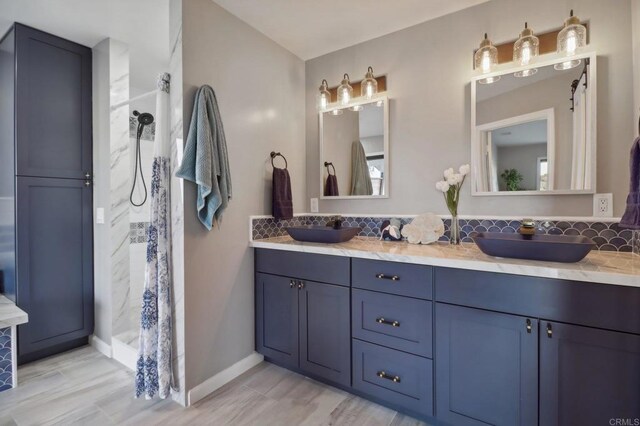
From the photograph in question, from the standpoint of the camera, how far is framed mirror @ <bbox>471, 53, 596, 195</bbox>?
1711 millimetres

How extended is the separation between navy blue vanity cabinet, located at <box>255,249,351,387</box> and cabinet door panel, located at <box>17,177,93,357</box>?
151cm

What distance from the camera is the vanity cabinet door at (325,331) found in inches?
73.4

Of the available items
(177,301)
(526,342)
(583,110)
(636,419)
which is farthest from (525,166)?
(177,301)

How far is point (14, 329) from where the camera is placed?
6.59 feet

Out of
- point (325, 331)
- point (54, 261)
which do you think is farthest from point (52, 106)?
point (325, 331)

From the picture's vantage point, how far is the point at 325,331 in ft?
6.35

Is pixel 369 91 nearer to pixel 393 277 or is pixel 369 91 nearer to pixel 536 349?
pixel 393 277

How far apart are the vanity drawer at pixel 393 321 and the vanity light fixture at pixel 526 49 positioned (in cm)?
153

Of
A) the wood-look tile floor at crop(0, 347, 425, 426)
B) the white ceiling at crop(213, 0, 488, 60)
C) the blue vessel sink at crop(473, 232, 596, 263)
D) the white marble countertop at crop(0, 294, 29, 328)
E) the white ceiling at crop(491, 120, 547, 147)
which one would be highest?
the white ceiling at crop(213, 0, 488, 60)

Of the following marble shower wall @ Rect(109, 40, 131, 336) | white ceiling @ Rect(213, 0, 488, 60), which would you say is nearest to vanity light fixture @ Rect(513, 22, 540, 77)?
white ceiling @ Rect(213, 0, 488, 60)

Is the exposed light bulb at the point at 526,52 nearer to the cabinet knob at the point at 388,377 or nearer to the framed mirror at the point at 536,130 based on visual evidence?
the framed mirror at the point at 536,130

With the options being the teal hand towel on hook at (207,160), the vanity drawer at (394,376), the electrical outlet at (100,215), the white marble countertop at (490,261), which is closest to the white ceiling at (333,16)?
the teal hand towel on hook at (207,160)

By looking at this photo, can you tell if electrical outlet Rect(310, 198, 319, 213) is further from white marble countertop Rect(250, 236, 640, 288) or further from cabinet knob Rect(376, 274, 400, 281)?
cabinet knob Rect(376, 274, 400, 281)

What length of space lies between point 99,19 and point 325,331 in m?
2.65
